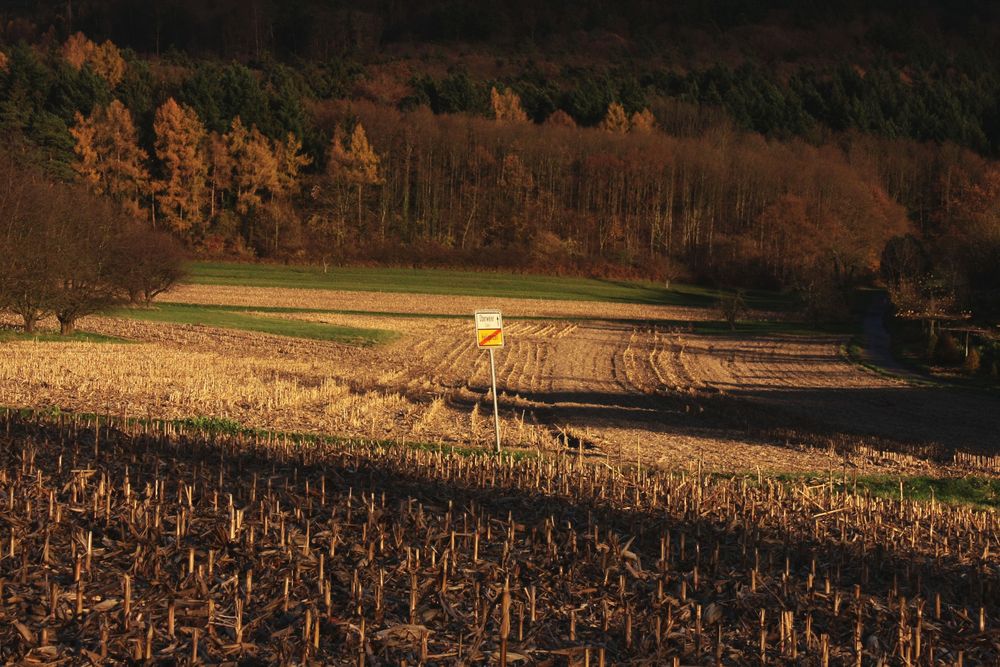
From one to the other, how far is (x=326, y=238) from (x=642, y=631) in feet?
320

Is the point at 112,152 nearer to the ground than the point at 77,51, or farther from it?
nearer to the ground

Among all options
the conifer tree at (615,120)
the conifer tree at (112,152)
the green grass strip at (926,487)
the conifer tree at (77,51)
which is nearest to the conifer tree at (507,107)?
the conifer tree at (615,120)

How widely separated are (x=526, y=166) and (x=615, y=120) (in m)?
22.2

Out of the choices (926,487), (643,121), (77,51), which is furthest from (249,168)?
(926,487)

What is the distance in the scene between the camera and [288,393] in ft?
90.1

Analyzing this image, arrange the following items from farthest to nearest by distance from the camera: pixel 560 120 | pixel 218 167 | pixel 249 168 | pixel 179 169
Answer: pixel 560 120 < pixel 249 168 < pixel 218 167 < pixel 179 169

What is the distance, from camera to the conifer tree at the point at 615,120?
136000mm

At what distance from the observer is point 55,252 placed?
40031mm

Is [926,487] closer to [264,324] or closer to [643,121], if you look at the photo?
[264,324]

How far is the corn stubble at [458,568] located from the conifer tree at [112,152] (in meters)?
90.8

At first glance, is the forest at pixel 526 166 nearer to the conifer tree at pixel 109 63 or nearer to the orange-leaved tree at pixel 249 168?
the orange-leaved tree at pixel 249 168

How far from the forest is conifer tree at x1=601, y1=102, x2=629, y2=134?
0.28 meters

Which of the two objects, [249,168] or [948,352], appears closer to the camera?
[948,352]

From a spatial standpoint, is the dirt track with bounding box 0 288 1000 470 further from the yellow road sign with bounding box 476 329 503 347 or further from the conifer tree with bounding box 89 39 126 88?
the conifer tree with bounding box 89 39 126 88
